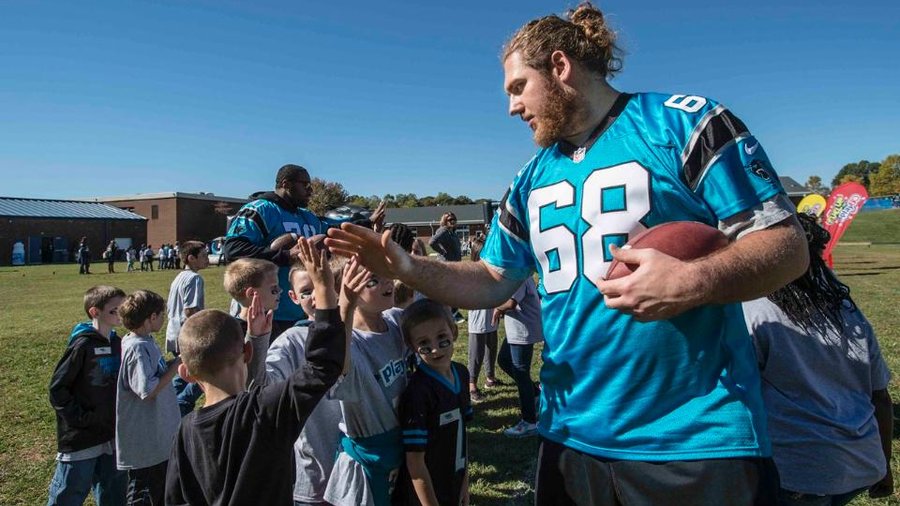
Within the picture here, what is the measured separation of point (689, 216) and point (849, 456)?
4.81 feet

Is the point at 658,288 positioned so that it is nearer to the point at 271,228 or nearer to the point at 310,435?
the point at 310,435

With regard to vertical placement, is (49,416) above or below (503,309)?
below

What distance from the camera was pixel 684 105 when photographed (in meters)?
1.84

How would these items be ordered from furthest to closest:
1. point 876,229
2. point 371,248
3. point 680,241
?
point 876,229 → point 371,248 → point 680,241

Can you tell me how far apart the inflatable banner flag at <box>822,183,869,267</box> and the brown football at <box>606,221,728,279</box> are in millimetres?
14880

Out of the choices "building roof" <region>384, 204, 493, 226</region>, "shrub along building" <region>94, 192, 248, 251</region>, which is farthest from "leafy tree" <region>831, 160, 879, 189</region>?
"shrub along building" <region>94, 192, 248, 251</region>

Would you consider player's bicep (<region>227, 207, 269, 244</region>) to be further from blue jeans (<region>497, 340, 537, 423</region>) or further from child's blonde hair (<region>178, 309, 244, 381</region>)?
blue jeans (<region>497, 340, 537, 423</region>)

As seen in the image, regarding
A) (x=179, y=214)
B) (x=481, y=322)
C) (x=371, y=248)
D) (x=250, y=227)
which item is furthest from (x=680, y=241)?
(x=179, y=214)

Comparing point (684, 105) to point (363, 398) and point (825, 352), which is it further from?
point (363, 398)

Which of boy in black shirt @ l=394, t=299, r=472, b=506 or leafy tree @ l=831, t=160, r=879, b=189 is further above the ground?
leafy tree @ l=831, t=160, r=879, b=189

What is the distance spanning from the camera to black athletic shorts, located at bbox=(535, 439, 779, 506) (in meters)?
1.66

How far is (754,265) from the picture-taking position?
151 cm

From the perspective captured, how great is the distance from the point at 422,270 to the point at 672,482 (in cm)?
109

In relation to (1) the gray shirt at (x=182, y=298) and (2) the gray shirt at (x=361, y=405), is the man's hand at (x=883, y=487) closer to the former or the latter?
(2) the gray shirt at (x=361, y=405)
